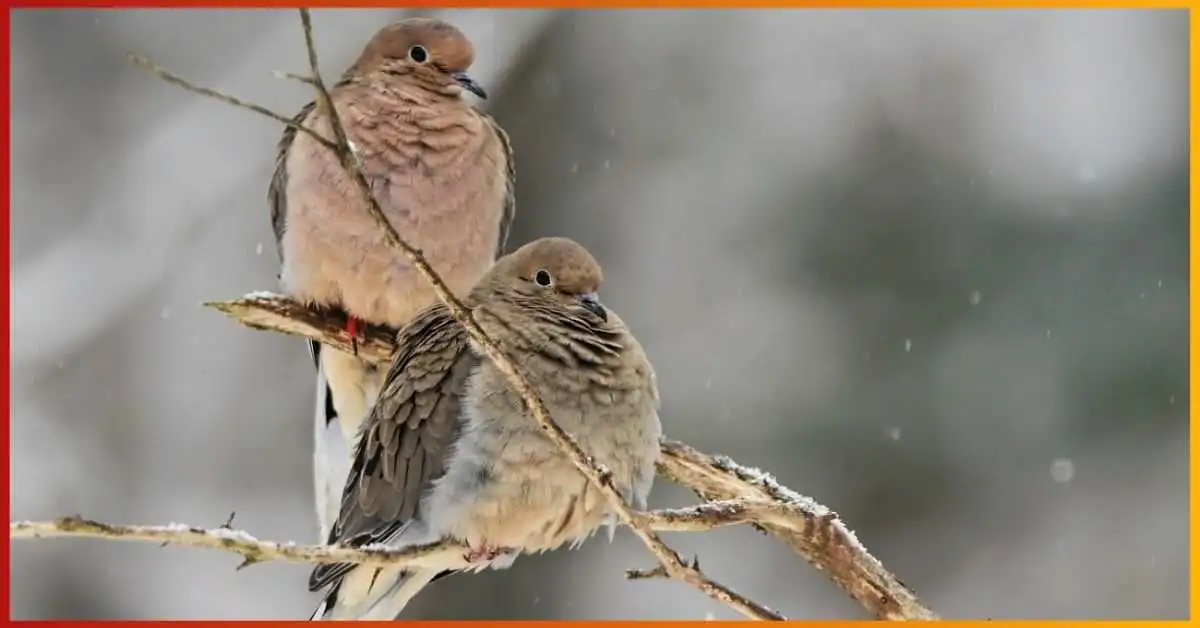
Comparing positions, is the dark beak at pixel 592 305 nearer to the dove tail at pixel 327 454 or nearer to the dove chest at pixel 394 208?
the dove chest at pixel 394 208

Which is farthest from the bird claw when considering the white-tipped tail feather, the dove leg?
the white-tipped tail feather

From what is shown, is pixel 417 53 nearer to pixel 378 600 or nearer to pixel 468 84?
pixel 468 84

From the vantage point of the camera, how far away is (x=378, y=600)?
312cm

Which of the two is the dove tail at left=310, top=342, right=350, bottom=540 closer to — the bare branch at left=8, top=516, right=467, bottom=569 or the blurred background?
the bare branch at left=8, top=516, right=467, bottom=569

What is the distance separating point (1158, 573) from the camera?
648 centimetres

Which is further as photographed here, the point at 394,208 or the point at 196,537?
the point at 394,208

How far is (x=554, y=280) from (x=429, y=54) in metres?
1.14

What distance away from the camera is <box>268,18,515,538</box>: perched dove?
3760mm

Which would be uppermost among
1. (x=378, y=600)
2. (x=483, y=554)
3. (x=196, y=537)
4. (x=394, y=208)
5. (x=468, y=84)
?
(x=468, y=84)

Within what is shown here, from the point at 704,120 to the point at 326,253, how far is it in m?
3.94

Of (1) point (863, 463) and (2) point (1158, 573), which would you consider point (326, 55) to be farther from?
(2) point (1158, 573)

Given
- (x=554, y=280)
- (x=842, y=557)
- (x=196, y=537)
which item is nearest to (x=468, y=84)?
(x=554, y=280)

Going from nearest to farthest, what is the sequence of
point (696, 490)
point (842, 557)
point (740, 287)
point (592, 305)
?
1. point (842, 557)
2. point (592, 305)
3. point (696, 490)
4. point (740, 287)

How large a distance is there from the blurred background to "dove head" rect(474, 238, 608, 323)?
11.1 ft
